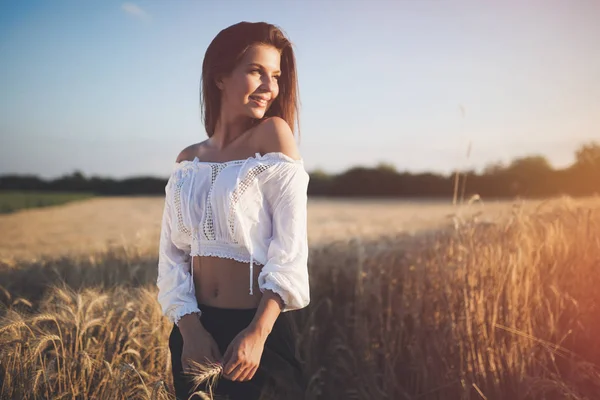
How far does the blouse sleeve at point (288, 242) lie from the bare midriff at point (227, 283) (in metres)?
0.08

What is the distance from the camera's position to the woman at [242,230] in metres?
1.43

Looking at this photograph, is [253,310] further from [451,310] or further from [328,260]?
[328,260]

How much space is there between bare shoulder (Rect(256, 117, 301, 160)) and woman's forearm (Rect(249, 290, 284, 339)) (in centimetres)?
42

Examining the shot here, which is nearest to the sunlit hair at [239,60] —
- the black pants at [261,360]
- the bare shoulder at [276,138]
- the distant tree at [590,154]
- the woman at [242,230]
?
the woman at [242,230]

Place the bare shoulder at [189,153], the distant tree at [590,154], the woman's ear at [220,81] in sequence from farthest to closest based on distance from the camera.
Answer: the distant tree at [590,154] → the bare shoulder at [189,153] → the woman's ear at [220,81]

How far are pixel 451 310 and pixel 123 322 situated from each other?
74.0 inches

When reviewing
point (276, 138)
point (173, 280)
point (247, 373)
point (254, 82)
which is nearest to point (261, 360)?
point (247, 373)

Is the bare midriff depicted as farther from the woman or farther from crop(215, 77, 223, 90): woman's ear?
crop(215, 77, 223, 90): woman's ear

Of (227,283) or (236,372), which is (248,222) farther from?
(236,372)

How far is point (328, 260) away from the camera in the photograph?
4402mm

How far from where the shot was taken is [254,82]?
1.56 metres

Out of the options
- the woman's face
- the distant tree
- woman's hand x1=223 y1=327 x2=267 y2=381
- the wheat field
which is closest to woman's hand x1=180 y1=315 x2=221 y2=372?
woman's hand x1=223 y1=327 x2=267 y2=381

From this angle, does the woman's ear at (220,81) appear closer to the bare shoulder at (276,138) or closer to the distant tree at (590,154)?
the bare shoulder at (276,138)

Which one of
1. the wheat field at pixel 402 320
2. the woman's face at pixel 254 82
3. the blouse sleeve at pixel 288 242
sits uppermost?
the woman's face at pixel 254 82
